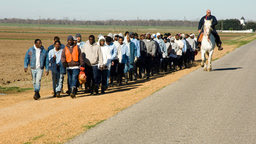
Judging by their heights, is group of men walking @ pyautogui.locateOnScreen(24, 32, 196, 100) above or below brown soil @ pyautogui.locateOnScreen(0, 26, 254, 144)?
above

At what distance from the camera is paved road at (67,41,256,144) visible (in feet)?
22.0

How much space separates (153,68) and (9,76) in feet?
26.3

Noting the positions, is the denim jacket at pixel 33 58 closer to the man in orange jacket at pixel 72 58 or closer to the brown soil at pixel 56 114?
the man in orange jacket at pixel 72 58

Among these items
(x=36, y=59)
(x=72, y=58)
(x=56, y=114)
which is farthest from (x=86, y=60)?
(x=56, y=114)

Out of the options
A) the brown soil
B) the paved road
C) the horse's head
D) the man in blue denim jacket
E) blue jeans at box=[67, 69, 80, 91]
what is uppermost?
the horse's head

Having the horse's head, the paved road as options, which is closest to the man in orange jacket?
the paved road

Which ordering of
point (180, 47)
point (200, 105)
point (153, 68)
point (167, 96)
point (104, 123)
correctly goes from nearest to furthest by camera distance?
point (104, 123) < point (200, 105) < point (167, 96) < point (153, 68) < point (180, 47)

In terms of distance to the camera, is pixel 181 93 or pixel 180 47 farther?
pixel 180 47

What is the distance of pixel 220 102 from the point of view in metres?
10.2

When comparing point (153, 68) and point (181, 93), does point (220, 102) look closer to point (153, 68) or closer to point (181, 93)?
point (181, 93)

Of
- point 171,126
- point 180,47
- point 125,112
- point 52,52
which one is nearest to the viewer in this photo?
point 171,126

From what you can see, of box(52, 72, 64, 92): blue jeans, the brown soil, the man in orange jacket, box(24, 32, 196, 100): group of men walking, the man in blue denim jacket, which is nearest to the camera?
the brown soil

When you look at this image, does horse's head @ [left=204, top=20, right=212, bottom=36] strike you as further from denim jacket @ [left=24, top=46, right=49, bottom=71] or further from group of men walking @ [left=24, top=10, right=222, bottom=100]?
denim jacket @ [left=24, top=46, right=49, bottom=71]

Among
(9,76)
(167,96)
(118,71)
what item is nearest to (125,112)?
(167,96)
